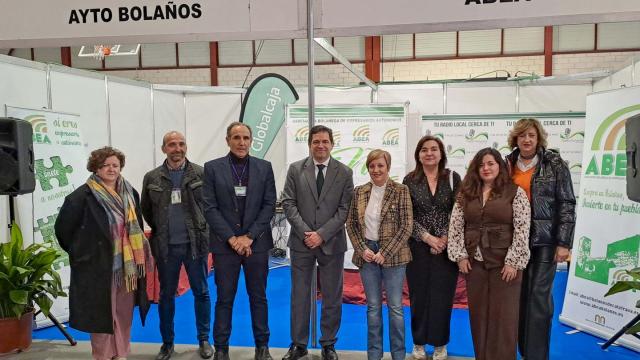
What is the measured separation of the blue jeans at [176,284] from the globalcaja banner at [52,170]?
5.07 ft

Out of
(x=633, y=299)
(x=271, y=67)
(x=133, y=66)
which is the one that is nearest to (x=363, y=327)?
(x=633, y=299)

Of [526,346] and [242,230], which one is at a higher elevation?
[242,230]

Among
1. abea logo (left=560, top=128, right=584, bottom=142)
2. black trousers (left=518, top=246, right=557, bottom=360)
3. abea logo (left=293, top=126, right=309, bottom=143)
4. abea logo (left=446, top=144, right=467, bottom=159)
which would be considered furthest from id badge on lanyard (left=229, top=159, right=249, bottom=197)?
abea logo (left=560, top=128, right=584, bottom=142)

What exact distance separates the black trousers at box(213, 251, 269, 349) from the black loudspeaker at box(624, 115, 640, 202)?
198 cm

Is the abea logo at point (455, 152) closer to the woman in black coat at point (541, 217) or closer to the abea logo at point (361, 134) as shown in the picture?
the abea logo at point (361, 134)

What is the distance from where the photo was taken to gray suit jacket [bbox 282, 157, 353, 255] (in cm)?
291

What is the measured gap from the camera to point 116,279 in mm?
2891

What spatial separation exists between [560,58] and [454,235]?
7.38 meters

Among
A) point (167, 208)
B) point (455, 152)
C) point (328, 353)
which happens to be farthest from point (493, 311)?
point (455, 152)

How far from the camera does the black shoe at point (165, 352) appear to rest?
10.3ft

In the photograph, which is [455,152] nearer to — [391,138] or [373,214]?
[391,138]

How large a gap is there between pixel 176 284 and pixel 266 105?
138 inches

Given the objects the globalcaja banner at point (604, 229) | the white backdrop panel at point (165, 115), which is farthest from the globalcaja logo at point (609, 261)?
the white backdrop panel at point (165, 115)

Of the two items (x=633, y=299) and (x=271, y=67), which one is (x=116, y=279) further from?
(x=271, y=67)
